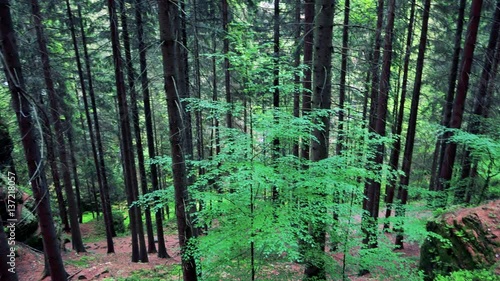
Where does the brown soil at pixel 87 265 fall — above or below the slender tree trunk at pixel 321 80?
below

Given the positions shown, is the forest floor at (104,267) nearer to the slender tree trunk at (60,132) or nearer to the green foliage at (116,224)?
the slender tree trunk at (60,132)

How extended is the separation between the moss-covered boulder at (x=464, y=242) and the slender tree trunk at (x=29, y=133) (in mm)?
9008

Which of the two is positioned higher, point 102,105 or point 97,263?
point 102,105

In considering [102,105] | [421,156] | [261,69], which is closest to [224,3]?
[261,69]

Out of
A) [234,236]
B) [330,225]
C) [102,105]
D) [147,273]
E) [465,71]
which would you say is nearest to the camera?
[234,236]

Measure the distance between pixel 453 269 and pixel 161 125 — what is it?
24609 millimetres

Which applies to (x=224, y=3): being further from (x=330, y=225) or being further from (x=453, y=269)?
(x=453, y=269)

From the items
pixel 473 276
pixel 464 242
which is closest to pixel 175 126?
pixel 473 276

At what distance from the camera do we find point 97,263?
1232cm

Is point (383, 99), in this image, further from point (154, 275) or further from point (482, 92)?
point (154, 275)

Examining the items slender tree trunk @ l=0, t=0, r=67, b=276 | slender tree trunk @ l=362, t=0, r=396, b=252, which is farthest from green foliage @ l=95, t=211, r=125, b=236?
slender tree trunk @ l=362, t=0, r=396, b=252

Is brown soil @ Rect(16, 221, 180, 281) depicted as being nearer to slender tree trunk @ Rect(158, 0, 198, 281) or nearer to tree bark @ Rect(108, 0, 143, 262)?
tree bark @ Rect(108, 0, 143, 262)

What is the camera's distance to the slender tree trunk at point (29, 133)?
17.5 ft

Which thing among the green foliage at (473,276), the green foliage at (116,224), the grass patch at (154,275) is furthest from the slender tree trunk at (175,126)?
the green foliage at (116,224)
